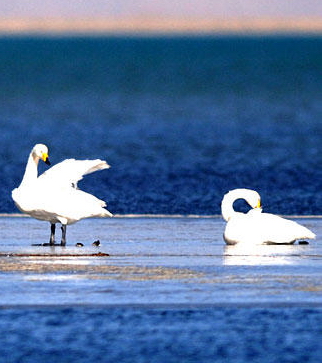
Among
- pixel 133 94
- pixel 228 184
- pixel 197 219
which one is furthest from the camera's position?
pixel 133 94

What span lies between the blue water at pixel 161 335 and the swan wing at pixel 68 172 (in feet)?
22.2

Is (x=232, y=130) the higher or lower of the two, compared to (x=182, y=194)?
higher

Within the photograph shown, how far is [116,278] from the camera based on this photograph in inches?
684

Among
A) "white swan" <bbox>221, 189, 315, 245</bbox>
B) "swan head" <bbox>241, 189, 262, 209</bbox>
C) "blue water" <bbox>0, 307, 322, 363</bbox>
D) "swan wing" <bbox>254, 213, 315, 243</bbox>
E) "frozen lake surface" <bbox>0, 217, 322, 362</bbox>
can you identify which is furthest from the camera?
"swan head" <bbox>241, 189, 262, 209</bbox>

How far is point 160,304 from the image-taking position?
15.7 meters

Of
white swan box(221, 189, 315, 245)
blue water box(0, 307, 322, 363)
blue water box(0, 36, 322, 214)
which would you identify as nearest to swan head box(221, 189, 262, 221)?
white swan box(221, 189, 315, 245)

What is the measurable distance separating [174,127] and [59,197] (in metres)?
61.6

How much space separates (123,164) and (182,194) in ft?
40.3

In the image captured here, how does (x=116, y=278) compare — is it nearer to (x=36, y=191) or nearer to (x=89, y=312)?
(x=89, y=312)

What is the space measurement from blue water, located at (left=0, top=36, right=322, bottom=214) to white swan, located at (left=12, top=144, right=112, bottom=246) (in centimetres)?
713

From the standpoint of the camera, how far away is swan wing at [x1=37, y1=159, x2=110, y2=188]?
2216 centimetres

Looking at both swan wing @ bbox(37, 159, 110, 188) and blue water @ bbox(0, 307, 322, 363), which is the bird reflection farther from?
blue water @ bbox(0, 307, 322, 363)

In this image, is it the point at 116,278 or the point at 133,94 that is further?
the point at 133,94

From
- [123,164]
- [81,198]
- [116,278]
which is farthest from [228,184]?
[116,278]
